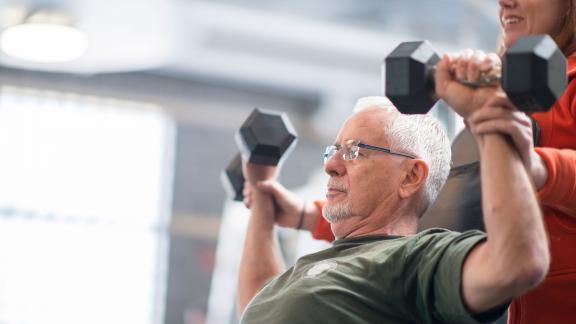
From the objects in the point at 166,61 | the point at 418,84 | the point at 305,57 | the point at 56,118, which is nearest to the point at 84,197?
the point at 56,118

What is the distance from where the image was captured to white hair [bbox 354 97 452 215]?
1922mm

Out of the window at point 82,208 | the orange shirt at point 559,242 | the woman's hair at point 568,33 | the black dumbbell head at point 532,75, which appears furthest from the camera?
the window at point 82,208

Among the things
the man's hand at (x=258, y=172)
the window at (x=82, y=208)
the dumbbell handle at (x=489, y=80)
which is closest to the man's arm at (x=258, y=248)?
the man's hand at (x=258, y=172)

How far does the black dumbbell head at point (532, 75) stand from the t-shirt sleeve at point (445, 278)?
0.80ft

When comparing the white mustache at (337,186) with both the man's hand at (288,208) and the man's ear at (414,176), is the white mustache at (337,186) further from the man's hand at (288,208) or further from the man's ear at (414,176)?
the man's hand at (288,208)

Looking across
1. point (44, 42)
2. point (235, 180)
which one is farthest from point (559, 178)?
point (44, 42)

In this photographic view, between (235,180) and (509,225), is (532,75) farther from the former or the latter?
(235,180)

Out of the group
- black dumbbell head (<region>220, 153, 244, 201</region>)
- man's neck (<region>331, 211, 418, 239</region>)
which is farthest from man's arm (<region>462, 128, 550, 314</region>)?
black dumbbell head (<region>220, 153, 244, 201</region>)

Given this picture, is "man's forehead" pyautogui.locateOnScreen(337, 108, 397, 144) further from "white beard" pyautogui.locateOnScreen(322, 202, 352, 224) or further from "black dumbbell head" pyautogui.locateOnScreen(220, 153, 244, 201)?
"black dumbbell head" pyautogui.locateOnScreen(220, 153, 244, 201)

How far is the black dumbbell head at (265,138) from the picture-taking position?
7.32ft

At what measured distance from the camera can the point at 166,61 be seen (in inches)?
287

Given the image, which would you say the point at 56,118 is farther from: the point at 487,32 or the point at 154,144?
the point at 487,32

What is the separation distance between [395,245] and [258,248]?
63cm

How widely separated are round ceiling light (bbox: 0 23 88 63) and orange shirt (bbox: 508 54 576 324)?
15.8ft
